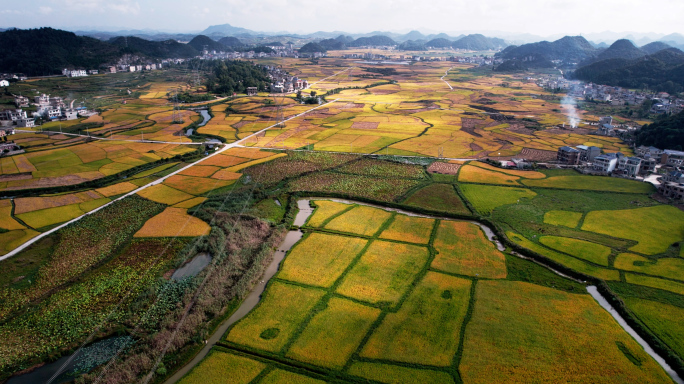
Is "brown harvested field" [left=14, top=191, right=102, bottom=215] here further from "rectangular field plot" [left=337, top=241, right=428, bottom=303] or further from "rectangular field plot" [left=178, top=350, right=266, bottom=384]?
"rectangular field plot" [left=337, top=241, right=428, bottom=303]

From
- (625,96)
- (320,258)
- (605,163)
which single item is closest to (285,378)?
(320,258)

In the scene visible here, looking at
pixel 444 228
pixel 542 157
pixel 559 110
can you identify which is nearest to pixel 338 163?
pixel 444 228

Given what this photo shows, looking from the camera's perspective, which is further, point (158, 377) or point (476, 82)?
point (476, 82)

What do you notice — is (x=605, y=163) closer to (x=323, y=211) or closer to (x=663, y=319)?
(x=663, y=319)

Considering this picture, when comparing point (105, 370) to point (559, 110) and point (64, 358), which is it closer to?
point (64, 358)

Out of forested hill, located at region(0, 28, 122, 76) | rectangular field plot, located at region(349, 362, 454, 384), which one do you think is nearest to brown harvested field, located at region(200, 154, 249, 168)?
rectangular field plot, located at region(349, 362, 454, 384)

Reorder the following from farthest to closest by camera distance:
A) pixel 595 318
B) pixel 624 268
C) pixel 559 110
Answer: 1. pixel 559 110
2. pixel 624 268
3. pixel 595 318
